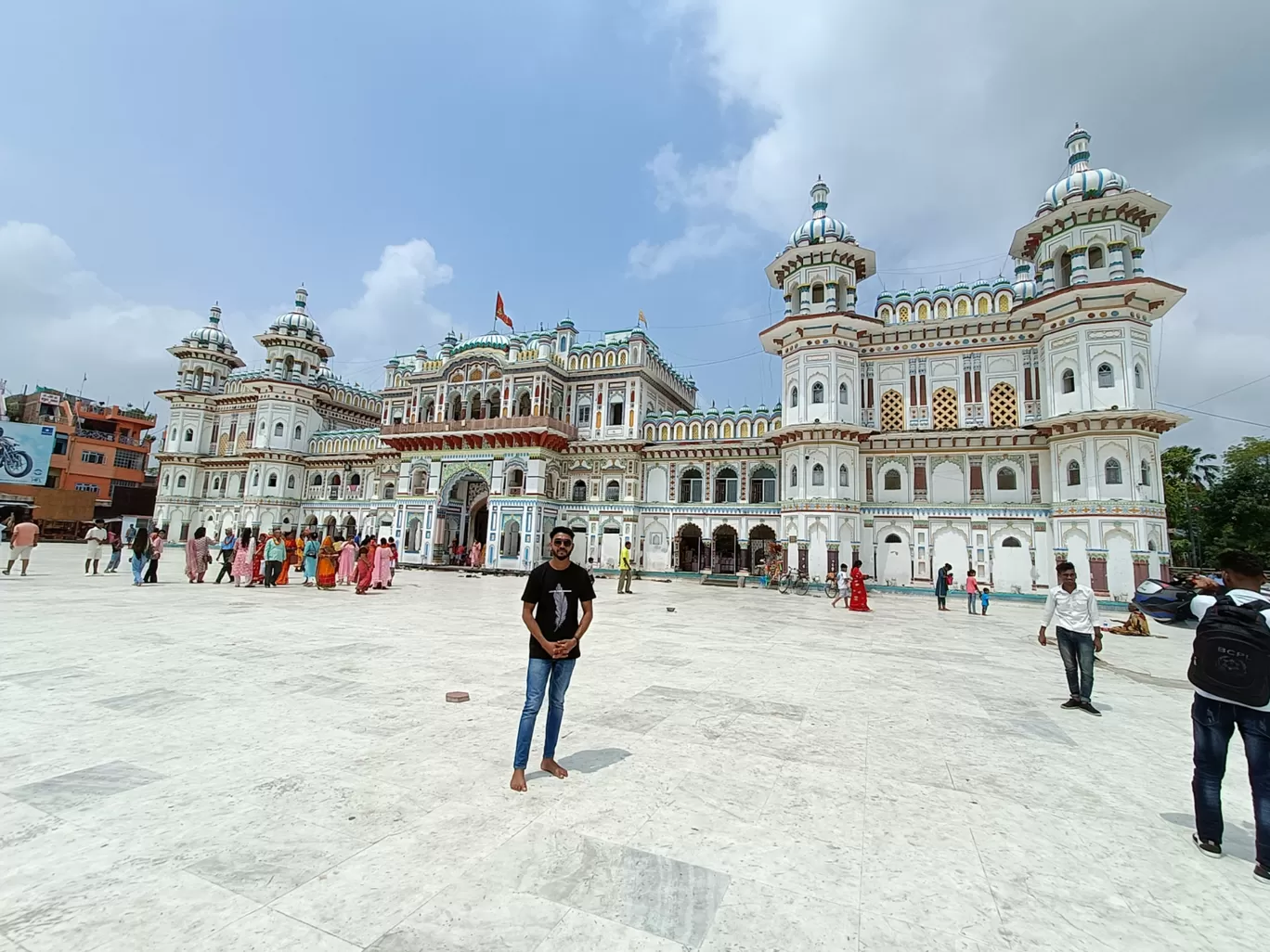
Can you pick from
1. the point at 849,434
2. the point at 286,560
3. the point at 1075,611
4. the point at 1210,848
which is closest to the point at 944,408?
the point at 849,434

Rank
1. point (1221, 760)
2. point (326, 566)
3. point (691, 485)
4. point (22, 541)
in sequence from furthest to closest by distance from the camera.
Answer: point (691, 485) → point (326, 566) → point (22, 541) → point (1221, 760)

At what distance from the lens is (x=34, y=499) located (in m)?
46.4

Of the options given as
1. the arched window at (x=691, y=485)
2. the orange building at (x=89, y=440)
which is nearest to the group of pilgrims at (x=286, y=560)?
the arched window at (x=691, y=485)

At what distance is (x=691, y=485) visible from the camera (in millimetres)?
30562

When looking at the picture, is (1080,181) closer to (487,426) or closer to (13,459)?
(487,426)

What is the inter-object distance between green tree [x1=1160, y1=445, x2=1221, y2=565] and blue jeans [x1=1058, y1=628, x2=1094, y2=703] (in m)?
34.3

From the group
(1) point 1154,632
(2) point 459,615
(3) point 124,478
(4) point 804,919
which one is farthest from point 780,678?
(3) point 124,478

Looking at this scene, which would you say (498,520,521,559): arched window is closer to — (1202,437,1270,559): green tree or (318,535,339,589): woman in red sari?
(318,535,339,589): woman in red sari

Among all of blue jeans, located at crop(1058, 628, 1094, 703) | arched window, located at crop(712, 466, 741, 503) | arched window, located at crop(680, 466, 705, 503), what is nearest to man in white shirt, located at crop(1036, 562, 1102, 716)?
blue jeans, located at crop(1058, 628, 1094, 703)

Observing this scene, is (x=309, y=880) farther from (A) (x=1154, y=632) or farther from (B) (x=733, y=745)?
(A) (x=1154, y=632)

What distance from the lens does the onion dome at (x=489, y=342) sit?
33.2 metres

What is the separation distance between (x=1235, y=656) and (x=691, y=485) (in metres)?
27.2

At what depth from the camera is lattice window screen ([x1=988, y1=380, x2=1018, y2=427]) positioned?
24.6 m

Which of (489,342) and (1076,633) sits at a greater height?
(489,342)
